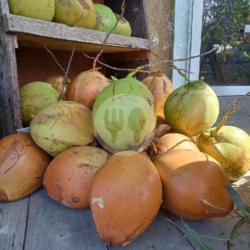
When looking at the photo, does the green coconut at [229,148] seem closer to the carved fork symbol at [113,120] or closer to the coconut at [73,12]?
the carved fork symbol at [113,120]

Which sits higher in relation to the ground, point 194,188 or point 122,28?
point 122,28

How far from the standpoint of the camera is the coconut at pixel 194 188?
59cm

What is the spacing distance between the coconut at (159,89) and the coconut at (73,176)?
11.3 inches

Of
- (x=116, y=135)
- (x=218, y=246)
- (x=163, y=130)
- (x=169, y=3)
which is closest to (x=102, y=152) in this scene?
(x=116, y=135)

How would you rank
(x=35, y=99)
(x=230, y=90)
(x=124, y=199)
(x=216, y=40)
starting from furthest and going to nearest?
(x=230, y=90)
(x=216, y=40)
(x=35, y=99)
(x=124, y=199)

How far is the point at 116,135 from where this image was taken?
686 millimetres

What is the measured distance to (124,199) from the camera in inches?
21.4

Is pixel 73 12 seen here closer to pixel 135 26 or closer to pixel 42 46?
pixel 42 46

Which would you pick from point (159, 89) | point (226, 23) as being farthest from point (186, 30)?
point (159, 89)

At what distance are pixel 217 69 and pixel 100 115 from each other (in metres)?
1.77

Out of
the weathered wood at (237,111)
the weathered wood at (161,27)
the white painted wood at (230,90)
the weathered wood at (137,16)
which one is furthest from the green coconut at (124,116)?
the white painted wood at (230,90)

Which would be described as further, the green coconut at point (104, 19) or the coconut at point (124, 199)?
the green coconut at point (104, 19)

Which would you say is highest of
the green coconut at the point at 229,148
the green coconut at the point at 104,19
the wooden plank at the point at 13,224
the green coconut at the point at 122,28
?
the green coconut at the point at 104,19

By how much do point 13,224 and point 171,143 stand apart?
0.40m
